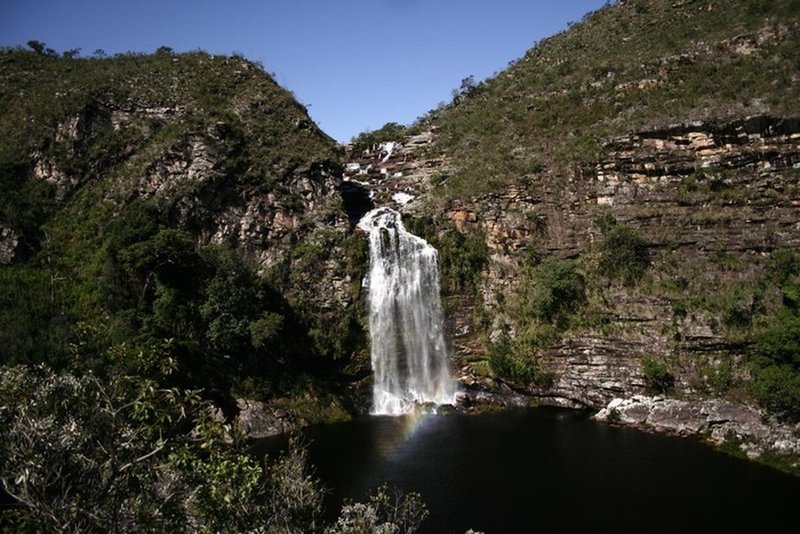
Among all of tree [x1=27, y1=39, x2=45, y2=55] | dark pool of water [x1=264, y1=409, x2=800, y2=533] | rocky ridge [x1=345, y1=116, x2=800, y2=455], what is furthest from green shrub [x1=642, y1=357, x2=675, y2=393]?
tree [x1=27, y1=39, x2=45, y2=55]

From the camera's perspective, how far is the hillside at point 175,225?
1350 inches

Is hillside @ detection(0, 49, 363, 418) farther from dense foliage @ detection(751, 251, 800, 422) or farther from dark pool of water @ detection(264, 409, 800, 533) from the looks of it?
dense foliage @ detection(751, 251, 800, 422)

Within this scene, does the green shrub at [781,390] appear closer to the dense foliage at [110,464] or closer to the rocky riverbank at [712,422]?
the rocky riverbank at [712,422]

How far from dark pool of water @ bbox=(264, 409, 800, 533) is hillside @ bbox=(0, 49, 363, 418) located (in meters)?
7.96

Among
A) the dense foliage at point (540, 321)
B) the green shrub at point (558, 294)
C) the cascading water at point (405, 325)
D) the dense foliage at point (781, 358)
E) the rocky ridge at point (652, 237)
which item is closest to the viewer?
the dense foliage at point (781, 358)

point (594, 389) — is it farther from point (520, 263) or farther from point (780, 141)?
point (780, 141)

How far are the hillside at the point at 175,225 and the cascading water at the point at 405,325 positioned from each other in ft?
6.53

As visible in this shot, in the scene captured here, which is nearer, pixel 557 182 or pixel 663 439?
pixel 663 439

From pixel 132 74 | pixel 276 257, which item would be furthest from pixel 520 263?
pixel 132 74

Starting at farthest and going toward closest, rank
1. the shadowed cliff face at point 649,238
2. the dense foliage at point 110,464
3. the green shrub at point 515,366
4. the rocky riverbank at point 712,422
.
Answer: the green shrub at point 515,366 < the shadowed cliff face at point 649,238 < the rocky riverbank at point 712,422 < the dense foliage at point 110,464

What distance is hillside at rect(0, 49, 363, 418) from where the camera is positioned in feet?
112

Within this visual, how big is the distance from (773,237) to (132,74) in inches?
2226

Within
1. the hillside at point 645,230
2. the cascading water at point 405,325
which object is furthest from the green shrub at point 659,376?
the cascading water at point 405,325

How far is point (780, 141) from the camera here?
127ft
